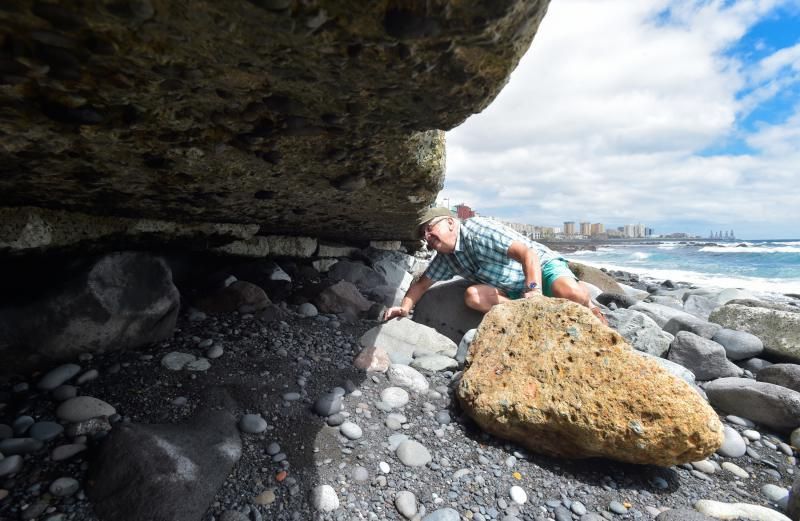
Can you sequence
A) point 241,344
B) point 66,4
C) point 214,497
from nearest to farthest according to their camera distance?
point 66,4 → point 214,497 → point 241,344

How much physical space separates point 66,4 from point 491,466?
8.10 ft

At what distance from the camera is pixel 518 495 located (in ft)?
6.49

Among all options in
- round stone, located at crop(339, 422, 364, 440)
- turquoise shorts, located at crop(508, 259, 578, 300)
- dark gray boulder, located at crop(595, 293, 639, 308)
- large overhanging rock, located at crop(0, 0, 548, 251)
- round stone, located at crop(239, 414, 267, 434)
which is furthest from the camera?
dark gray boulder, located at crop(595, 293, 639, 308)

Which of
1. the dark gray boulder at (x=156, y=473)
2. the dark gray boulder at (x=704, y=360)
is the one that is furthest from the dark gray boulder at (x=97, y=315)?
the dark gray boulder at (x=704, y=360)

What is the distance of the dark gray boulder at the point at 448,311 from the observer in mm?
4270

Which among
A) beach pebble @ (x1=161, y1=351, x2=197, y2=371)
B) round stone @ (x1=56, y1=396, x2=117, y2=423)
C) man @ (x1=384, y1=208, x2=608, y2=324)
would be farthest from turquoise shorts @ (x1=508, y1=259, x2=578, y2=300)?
round stone @ (x1=56, y1=396, x2=117, y2=423)

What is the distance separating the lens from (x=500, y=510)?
190 centimetres

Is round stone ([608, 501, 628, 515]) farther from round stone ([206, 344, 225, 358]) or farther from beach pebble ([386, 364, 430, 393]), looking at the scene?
round stone ([206, 344, 225, 358])

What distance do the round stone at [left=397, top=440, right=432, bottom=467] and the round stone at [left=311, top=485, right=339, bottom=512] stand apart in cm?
44

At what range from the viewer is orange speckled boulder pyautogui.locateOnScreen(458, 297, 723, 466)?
6.72 ft

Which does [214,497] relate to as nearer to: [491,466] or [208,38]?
[491,466]

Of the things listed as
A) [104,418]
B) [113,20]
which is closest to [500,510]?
[104,418]

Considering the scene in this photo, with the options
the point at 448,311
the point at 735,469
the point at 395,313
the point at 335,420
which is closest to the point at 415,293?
the point at 448,311

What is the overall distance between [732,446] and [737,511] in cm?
78
